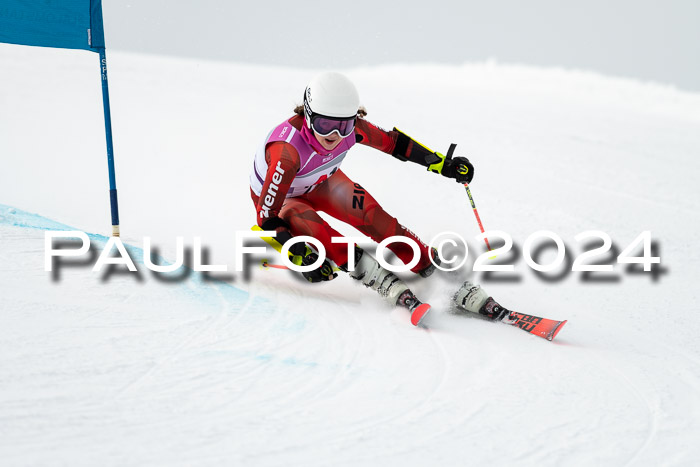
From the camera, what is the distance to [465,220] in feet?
17.7

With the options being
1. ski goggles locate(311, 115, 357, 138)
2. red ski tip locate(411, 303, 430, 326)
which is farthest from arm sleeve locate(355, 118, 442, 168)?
red ski tip locate(411, 303, 430, 326)

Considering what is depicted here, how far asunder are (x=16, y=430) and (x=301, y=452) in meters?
0.86

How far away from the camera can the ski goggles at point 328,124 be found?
3275 mm

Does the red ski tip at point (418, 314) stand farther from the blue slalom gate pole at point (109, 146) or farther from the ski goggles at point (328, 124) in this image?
the blue slalom gate pole at point (109, 146)

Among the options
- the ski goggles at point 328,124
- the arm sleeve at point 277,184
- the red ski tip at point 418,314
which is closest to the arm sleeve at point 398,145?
the ski goggles at point 328,124

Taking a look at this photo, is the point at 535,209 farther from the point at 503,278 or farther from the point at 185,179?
the point at 185,179

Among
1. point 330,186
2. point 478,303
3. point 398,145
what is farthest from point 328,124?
point 478,303

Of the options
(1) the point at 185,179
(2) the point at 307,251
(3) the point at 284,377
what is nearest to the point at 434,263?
(2) the point at 307,251

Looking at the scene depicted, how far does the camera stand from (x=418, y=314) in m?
3.12

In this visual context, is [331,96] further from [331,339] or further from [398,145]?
[331,339]

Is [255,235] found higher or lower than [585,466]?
higher

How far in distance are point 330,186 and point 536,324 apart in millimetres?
1384

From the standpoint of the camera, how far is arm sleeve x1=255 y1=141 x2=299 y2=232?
3.28 metres

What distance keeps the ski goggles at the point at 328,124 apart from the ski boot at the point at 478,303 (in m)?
1.09
